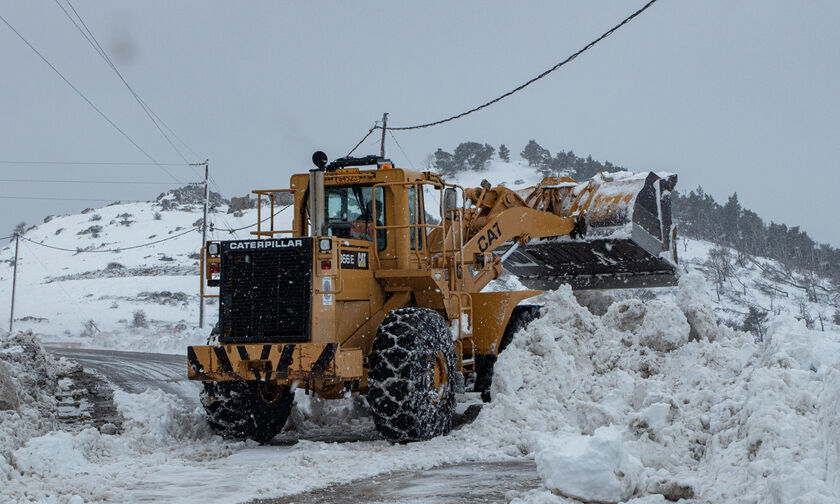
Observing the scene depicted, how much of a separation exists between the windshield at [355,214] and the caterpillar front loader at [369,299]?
0.01m

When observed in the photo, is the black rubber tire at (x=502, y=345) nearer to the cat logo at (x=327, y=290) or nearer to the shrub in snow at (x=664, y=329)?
the shrub in snow at (x=664, y=329)

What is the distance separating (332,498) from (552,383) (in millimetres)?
3924

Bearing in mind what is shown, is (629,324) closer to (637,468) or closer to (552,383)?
(552,383)

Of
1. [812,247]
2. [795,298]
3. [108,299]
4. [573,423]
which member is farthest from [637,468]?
[812,247]

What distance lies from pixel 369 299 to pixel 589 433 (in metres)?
3.17

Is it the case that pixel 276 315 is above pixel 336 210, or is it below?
below

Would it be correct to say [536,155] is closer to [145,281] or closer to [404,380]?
[145,281]

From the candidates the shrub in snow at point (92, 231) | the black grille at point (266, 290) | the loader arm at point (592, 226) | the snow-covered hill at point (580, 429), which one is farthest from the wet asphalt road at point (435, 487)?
the shrub in snow at point (92, 231)

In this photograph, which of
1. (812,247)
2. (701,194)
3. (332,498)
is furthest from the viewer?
(701,194)

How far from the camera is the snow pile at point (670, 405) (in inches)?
209

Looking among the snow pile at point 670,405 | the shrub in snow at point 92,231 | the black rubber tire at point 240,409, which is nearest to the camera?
the snow pile at point 670,405

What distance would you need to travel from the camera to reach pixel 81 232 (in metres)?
89.4

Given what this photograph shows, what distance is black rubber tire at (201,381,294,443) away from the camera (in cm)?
927

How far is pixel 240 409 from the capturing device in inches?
366
